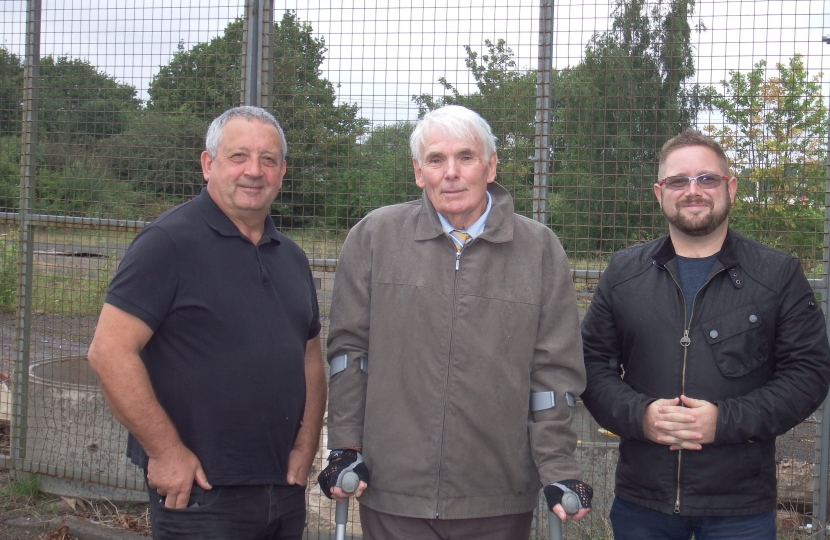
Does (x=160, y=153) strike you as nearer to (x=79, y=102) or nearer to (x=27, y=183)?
(x=79, y=102)

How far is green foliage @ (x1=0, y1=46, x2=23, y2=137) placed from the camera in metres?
5.37

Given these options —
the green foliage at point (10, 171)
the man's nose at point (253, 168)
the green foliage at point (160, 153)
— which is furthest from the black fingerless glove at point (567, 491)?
the green foliage at point (10, 171)

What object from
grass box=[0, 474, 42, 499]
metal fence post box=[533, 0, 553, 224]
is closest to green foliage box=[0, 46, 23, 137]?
grass box=[0, 474, 42, 499]

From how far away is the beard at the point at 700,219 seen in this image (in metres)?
2.92

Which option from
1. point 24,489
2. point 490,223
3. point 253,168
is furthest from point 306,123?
point 24,489

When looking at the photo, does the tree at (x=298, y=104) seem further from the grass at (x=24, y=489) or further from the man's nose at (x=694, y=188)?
the grass at (x=24, y=489)

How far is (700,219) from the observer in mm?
2922

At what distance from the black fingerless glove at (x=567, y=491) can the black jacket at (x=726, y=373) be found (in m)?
0.34

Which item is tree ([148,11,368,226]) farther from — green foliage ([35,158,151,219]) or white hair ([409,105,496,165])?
white hair ([409,105,496,165])

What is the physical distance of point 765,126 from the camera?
3861mm

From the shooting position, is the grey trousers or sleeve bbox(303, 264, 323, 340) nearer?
the grey trousers

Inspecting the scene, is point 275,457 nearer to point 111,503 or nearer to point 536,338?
point 536,338

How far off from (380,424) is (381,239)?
2.21ft

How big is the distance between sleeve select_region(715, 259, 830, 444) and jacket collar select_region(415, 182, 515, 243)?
3.25 feet
